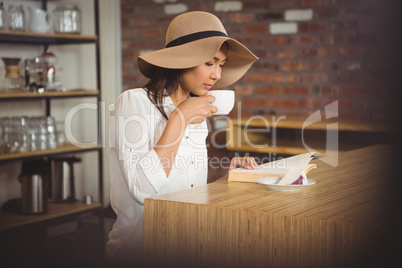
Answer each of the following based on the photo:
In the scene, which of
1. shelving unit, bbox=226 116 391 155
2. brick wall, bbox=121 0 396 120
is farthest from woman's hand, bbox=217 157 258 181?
brick wall, bbox=121 0 396 120

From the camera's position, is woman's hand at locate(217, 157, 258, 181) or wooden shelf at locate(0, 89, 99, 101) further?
wooden shelf at locate(0, 89, 99, 101)

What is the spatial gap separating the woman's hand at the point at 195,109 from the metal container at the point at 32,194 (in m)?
1.94

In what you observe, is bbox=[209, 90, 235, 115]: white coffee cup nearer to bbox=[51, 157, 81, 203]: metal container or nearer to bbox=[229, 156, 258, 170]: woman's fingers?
bbox=[229, 156, 258, 170]: woman's fingers

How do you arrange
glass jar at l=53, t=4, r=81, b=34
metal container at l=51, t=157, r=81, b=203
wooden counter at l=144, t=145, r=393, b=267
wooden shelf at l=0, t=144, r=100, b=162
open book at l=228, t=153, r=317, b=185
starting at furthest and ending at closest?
metal container at l=51, t=157, r=81, b=203, glass jar at l=53, t=4, r=81, b=34, wooden shelf at l=0, t=144, r=100, b=162, open book at l=228, t=153, r=317, b=185, wooden counter at l=144, t=145, r=393, b=267

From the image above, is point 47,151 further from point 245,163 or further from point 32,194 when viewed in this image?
point 245,163

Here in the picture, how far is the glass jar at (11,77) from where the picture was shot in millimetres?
2889

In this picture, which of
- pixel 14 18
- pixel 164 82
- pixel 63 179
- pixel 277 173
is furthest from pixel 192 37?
pixel 63 179

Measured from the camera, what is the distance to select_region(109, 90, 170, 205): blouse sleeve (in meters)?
1.25

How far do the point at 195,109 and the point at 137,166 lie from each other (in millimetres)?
212

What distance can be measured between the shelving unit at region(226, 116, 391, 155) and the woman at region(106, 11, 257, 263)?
4.66 feet

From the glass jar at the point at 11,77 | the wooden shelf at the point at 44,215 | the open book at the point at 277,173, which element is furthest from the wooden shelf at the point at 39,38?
the open book at the point at 277,173

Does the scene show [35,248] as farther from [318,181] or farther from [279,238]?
[279,238]

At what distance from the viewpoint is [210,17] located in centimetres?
144

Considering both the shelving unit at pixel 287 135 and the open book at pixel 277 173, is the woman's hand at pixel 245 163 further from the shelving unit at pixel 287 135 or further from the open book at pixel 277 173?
→ the shelving unit at pixel 287 135
